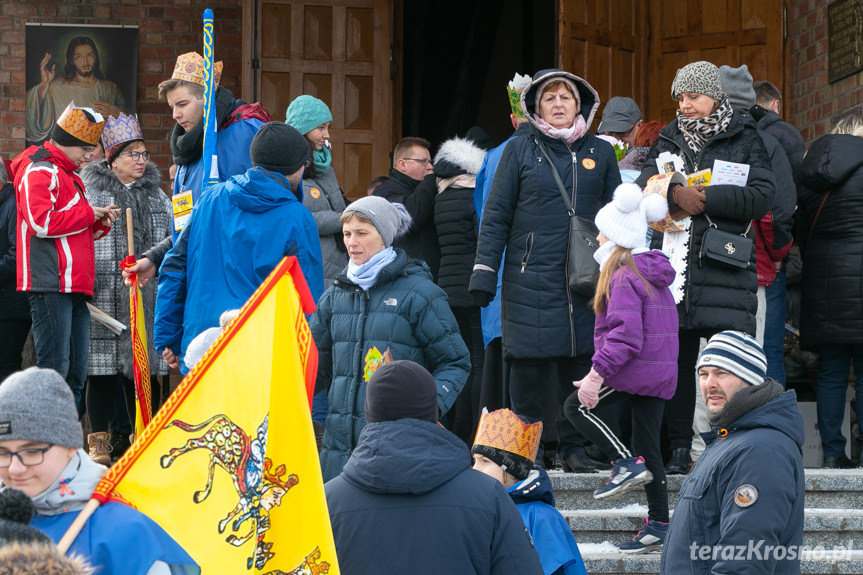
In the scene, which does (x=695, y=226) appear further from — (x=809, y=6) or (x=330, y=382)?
(x=809, y=6)

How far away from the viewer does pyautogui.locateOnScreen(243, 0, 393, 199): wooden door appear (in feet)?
32.0

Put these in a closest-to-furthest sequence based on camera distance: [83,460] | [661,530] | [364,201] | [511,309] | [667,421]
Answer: [83,460], [364,201], [661,530], [511,309], [667,421]

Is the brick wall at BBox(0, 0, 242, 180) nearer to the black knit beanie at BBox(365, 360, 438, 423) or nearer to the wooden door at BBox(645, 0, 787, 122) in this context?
the wooden door at BBox(645, 0, 787, 122)

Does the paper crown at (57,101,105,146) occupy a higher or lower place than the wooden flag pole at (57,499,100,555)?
higher

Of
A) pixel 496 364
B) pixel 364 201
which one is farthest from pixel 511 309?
pixel 364 201

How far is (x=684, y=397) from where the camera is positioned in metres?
5.86

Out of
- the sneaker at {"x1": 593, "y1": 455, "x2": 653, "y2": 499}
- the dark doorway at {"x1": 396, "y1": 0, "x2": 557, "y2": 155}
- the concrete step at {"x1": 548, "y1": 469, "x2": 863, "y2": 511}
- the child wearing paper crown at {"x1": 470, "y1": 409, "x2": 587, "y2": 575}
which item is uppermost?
the dark doorway at {"x1": 396, "y1": 0, "x2": 557, "y2": 155}

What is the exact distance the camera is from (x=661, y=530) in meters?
5.19

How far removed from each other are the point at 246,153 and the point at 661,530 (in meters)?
2.52

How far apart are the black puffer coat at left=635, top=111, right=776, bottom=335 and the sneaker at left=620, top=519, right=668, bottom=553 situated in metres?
1.05

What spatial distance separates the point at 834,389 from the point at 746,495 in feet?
10.5

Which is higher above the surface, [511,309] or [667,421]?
[511,309]

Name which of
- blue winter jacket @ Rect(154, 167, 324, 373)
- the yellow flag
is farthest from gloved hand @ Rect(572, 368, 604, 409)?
the yellow flag

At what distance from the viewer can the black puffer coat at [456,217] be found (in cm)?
673
